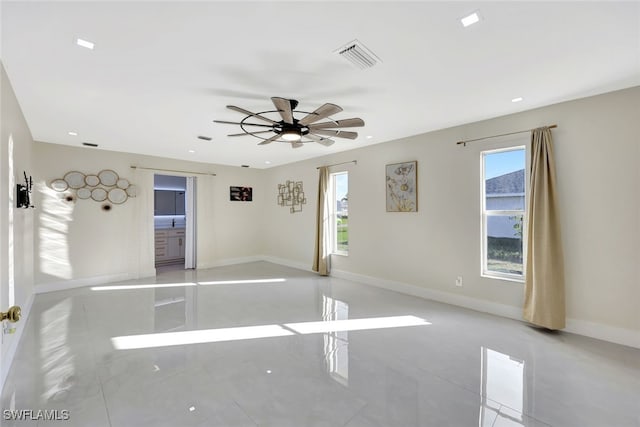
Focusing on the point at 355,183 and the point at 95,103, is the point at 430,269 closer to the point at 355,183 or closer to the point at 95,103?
the point at 355,183

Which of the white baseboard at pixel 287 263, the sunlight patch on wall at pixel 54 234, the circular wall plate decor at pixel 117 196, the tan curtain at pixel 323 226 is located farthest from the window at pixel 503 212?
the sunlight patch on wall at pixel 54 234

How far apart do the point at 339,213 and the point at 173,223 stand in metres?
5.41

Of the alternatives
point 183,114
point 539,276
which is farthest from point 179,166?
point 539,276

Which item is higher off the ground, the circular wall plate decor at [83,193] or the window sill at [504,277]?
the circular wall plate decor at [83,193]

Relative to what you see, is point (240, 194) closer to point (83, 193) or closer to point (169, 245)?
point (169, 245)

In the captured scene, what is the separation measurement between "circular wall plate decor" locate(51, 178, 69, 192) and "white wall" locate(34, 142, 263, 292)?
7 centimetres

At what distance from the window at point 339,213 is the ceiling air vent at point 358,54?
3513 millimetres

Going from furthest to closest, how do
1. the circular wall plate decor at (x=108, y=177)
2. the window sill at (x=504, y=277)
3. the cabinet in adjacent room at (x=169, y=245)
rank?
the cabinet in adjacent room at (x=169, y=245) < the circular wall plate decor at (x=108, y=177) < the window sill at (x=504, y=277)

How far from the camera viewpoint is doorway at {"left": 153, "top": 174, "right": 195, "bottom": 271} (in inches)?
274

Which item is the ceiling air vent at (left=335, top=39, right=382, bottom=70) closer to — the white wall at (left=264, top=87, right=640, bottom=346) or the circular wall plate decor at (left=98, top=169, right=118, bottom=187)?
the white wall at (left=264, top=87, right=640, bottom=346)

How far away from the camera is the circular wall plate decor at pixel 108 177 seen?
550 centimetres

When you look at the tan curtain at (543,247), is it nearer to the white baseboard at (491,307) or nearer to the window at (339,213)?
the white baseboard at (491,307)

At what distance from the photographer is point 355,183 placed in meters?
5.59

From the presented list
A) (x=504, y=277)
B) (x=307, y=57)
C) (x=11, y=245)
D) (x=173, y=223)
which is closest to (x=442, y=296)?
(x=504, y=277)
